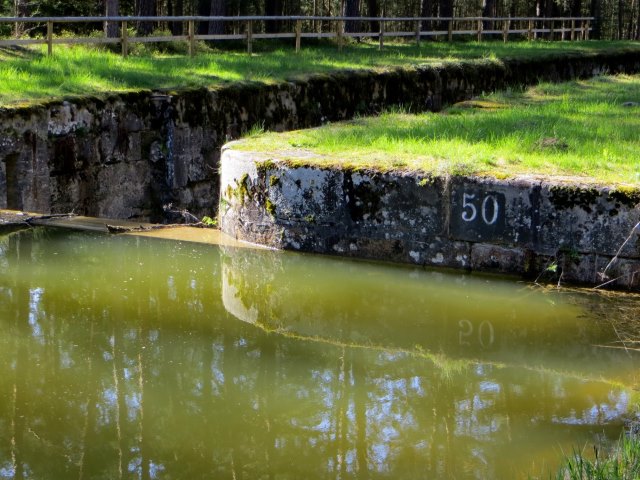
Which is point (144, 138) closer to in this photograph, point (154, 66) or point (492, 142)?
point (154, 66)

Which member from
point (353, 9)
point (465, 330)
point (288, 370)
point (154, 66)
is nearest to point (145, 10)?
point (353, 9)

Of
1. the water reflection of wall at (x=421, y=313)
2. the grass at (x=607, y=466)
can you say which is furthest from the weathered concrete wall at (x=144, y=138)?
the grass at (x=607, y=466)

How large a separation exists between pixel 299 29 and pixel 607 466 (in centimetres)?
1990

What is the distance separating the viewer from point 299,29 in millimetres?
23453

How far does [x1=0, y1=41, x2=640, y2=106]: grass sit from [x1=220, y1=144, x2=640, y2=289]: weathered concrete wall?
4025 mm

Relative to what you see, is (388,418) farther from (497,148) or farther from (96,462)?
(497,148)

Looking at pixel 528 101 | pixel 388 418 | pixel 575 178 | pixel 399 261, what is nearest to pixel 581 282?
pixel 575 178

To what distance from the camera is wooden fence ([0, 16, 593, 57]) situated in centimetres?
1739

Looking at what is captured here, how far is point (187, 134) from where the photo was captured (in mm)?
14438

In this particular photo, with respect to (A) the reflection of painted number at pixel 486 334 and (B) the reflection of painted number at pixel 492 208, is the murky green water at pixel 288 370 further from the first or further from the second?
(B) the reflection of painted number at pixel 492 208

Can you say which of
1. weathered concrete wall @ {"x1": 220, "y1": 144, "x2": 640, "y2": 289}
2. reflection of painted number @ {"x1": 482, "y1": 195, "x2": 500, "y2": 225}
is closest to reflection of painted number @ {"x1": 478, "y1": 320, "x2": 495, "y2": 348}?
weathered concrete wall @ {"x1": 220, "y1": 144, "x2": 640, "y2": 289}

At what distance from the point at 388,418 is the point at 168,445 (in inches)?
48.4

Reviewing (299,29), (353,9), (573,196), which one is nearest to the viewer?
(573,196)

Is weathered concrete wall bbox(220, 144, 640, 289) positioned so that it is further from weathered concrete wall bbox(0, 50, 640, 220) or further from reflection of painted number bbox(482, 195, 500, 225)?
weathered concrete wall bbox(0, 50, 640, 220)
